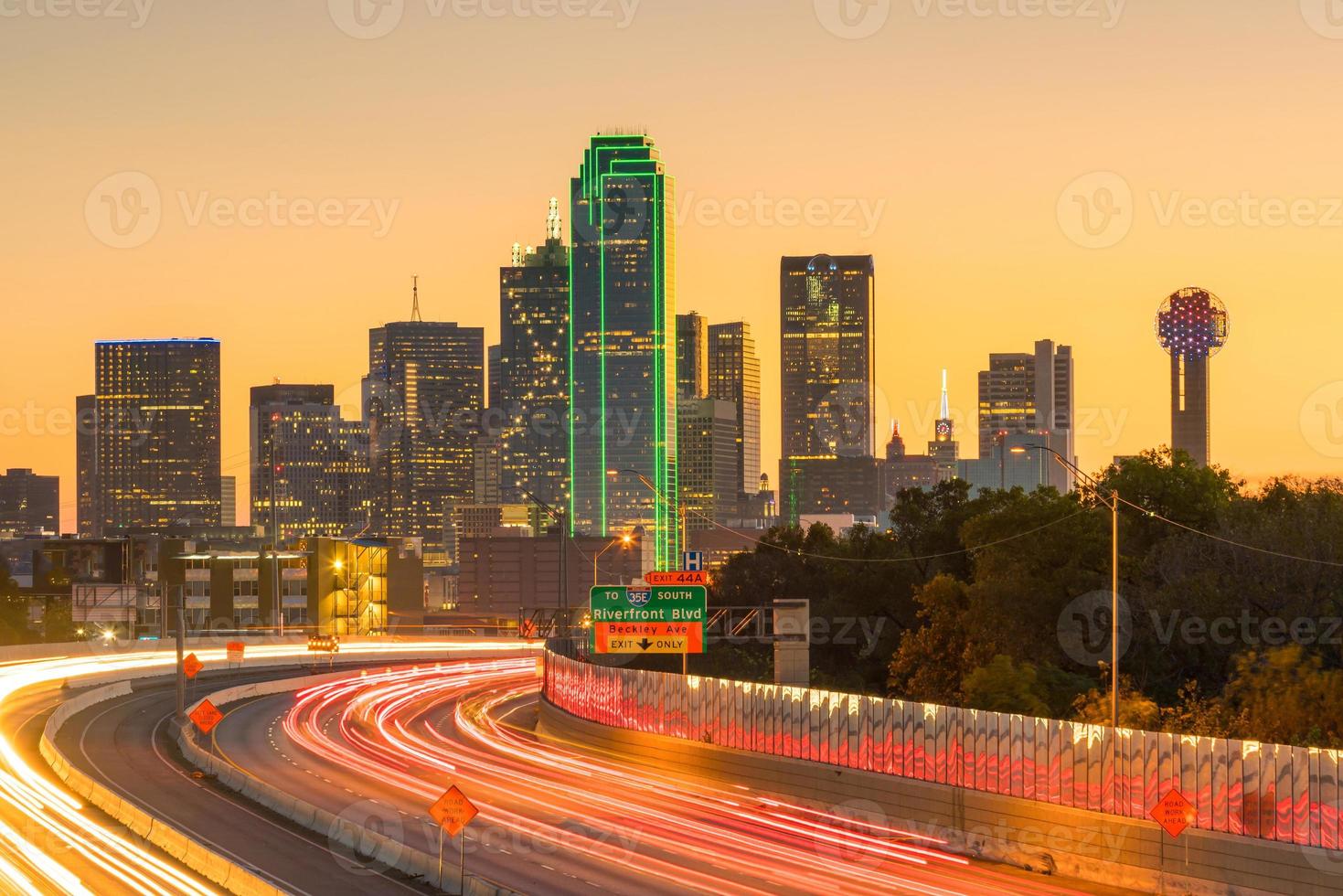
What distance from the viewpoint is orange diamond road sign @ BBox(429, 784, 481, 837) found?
97.0 ft

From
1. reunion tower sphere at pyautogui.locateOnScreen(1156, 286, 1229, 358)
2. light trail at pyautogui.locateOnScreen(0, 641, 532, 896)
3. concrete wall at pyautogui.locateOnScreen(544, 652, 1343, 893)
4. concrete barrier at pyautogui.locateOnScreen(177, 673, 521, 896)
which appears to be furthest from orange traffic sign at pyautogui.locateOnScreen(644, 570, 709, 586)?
reunion tower sphere at pyautogui.locateOnScreen(1156, 286, 1229, 358)

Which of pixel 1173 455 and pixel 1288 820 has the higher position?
pixel 1173 455

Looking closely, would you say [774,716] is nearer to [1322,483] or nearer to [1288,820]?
[1288,820]

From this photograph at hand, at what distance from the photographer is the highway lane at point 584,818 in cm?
3362

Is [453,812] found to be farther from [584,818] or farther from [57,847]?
[57,847]

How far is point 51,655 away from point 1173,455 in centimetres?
6750

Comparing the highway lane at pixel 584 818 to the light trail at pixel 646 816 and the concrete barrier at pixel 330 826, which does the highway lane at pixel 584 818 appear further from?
the concrete barrier at pixel 330 826

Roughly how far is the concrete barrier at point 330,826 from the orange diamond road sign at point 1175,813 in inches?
467

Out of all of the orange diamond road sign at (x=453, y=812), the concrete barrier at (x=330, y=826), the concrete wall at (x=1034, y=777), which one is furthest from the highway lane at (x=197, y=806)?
the concrete wall at (x=1034, y=777)

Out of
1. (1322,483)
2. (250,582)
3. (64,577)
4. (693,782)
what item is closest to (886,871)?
(693,782)

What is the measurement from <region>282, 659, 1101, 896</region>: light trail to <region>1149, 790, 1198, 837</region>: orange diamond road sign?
2906 mm

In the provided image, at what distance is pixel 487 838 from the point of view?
128 ft

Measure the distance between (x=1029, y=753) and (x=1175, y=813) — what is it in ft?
18.0

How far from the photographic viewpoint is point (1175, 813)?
30.3 metres
